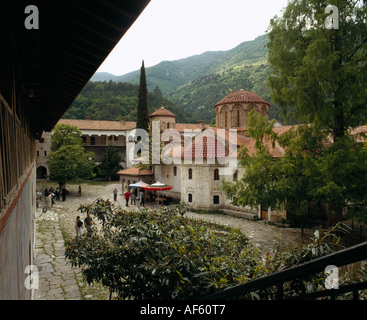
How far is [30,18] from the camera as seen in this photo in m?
1.96

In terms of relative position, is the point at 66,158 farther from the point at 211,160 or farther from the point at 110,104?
the point at 110,104

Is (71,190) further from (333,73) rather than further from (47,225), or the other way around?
(333,73)

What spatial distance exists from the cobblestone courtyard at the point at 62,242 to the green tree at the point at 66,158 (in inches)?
107

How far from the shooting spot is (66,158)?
98.0 ft

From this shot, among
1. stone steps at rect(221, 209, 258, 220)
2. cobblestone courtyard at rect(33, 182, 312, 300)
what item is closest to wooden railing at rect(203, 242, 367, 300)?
cobblestone courtyard at rect(33, 182, 312, 300)

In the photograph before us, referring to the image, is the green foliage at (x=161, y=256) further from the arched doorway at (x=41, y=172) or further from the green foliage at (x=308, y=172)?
the arched doorway at (x=41, y=172)

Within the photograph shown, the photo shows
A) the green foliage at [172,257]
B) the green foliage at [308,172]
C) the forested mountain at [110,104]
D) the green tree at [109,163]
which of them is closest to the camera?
the green foliage at [172,257]

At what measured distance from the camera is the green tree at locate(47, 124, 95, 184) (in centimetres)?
2927

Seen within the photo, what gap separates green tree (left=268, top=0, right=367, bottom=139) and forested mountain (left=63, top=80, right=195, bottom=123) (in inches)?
2139

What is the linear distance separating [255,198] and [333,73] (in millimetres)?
6381

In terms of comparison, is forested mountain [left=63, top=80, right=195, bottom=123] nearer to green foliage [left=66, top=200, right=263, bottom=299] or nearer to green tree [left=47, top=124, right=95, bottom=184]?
green tree [left=47, top=124, right=95, bottom=184]

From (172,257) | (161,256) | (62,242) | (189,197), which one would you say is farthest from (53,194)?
(172,257)

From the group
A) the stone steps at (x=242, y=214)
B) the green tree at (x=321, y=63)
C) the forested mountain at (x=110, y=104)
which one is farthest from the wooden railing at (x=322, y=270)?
the forested mountain at (x=110, y=104)

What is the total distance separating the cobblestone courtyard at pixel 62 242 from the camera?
855 centimetres
